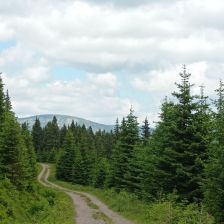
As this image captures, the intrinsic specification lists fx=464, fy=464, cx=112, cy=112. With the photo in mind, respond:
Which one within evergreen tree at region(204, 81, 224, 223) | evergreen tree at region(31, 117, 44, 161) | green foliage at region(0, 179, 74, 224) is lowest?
green foliage at region(0, 179, 74, 224)

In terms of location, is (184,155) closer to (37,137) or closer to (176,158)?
(176,158)

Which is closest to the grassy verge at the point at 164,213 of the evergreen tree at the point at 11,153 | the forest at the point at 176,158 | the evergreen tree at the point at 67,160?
the forest at the point at 176,158

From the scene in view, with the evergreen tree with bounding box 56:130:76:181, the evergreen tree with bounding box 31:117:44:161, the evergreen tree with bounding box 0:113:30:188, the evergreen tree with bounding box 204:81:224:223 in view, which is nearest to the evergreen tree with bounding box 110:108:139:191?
the evergreen tree with bounding box 0:113:30:188

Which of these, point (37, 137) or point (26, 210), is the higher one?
point (37, 137)

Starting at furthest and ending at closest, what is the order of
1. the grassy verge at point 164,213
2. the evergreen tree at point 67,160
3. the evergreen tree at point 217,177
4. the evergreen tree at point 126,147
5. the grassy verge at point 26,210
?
the evergreen tree at point 67,160 < the evergreen tree at point 126,147 < the grassy verge at point 26,210 < the evergreen tree at point 217,177 < the grassy verge at point 164,213

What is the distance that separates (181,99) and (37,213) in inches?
524

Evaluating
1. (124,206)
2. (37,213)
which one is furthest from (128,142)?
(37,213)

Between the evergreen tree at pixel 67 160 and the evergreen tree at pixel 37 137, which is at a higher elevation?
the evergreen tree at pixel 37 137

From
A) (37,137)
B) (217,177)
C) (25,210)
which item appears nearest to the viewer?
(217,177)

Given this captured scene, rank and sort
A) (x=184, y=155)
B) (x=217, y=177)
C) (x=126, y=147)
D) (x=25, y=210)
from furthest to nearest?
1. (x=126, y=147)
2. (x=25, y=210)
3. (x=184, y=155)
4. (x=217, y=177)

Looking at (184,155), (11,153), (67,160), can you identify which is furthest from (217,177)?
(67,160)

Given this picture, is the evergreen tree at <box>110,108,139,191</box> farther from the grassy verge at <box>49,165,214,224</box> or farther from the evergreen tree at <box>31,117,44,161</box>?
the evergreen tree at <box>31,117,44,161</box>

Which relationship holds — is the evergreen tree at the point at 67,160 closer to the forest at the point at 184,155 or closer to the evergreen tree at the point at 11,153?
the forest at the point at 184,155

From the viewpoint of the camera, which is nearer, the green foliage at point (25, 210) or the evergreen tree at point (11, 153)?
the green foliage at point (25, 210)
